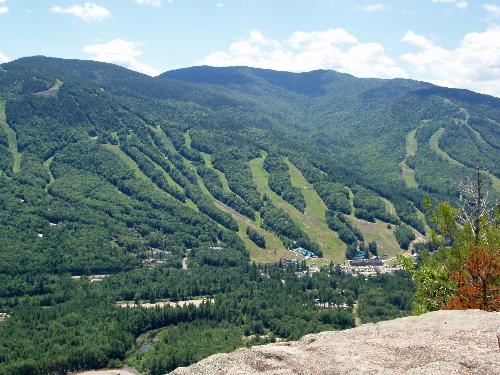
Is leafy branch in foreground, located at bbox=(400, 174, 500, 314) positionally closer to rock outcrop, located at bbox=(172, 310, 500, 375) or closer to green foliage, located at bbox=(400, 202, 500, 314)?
green foliage, located at bbox=(400, 202, 500, 314)

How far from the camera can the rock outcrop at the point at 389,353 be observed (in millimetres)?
26594

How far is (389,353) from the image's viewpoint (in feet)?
94.4

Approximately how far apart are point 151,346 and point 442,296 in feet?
413

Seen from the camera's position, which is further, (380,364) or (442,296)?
(442,296)

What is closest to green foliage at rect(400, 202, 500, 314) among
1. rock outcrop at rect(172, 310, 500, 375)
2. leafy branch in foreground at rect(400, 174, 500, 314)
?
leafy branch in foreground at rect(400, 174, 500, 314)

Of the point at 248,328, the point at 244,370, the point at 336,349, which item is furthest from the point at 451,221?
the point at 248,328

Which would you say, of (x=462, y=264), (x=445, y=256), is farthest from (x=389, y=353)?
(x=445, y=256)

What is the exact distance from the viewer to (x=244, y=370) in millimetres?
28766

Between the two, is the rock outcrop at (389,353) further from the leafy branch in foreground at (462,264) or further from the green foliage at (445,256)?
the green foliage at (445,256)

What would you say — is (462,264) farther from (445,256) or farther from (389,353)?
(389,353)

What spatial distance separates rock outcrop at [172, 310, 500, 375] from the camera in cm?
2659

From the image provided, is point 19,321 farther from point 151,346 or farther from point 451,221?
point 451,221

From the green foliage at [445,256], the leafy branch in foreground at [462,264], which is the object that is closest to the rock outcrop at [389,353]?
the leafy branch in foreground at [462,264]

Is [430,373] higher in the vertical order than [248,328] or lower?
higher
